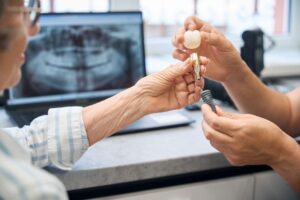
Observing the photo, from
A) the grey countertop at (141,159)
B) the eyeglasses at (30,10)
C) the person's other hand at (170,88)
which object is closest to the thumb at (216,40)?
the person's other hand at (170,88)

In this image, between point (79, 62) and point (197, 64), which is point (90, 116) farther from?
point (79, 62)

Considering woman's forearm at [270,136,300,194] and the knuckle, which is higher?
the knuckle

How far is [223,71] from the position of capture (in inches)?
45.2

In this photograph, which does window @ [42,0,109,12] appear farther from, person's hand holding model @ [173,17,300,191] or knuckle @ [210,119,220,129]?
knuckle @ [210,119,220,129]

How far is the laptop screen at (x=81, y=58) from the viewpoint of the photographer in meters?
1.29

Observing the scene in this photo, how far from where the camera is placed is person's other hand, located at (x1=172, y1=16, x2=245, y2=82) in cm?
109

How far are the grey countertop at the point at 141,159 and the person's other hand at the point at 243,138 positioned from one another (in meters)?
0.07

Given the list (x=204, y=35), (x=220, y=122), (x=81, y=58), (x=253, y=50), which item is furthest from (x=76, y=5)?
(x=220, y=122)

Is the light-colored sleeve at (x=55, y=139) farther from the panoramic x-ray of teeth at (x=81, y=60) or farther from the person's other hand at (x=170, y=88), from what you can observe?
the panoramic x-ray of teeth at (x=81, y=60)

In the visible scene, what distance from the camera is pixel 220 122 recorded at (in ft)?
2.99

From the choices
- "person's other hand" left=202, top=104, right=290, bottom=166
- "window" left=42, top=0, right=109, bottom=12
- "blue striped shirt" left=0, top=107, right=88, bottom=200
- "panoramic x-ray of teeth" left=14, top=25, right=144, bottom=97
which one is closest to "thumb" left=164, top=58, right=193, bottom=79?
"person's other hand" left=202, top=104, right=290, bottom=166

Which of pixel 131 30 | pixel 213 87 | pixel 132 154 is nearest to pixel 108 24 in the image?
pixel 131 30

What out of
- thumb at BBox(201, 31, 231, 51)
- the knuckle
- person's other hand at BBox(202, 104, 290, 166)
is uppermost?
thumb at BBox(201, 31, 231, 51)

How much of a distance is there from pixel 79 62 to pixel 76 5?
46 centimetres
